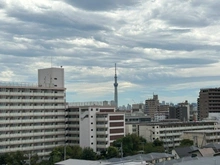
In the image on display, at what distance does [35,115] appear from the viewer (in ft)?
211

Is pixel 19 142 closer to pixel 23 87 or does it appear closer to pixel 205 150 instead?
pixel 23 87

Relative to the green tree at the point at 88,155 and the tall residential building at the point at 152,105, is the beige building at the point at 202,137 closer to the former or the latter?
the green tree at the point at 88,155

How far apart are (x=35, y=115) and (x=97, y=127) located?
33.7ft

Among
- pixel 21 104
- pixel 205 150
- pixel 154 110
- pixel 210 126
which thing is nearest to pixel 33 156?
pixel 21 104

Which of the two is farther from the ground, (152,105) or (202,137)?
(152,105)

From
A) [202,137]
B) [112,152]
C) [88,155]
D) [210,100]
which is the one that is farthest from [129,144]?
[210,100]

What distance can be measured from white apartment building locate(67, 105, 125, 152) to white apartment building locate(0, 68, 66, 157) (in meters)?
3.60

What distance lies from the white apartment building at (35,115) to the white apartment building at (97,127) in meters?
3.60

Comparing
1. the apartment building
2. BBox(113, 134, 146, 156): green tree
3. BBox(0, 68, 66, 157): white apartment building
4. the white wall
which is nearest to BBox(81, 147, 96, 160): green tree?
BBox(113, 134, 146, 156): green tree

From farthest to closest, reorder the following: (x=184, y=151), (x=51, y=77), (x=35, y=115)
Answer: (x=51, y=77), (x=35, y=115), (x=184, y=151)

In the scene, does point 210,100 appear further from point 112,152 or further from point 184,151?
point 184,151

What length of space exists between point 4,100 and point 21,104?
3056 millimetres

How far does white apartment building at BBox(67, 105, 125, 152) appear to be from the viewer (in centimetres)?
6469

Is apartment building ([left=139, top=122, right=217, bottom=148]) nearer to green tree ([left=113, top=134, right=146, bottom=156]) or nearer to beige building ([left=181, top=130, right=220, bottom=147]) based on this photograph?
beige building ([left=181, top=130, right=220, bottom=147])
